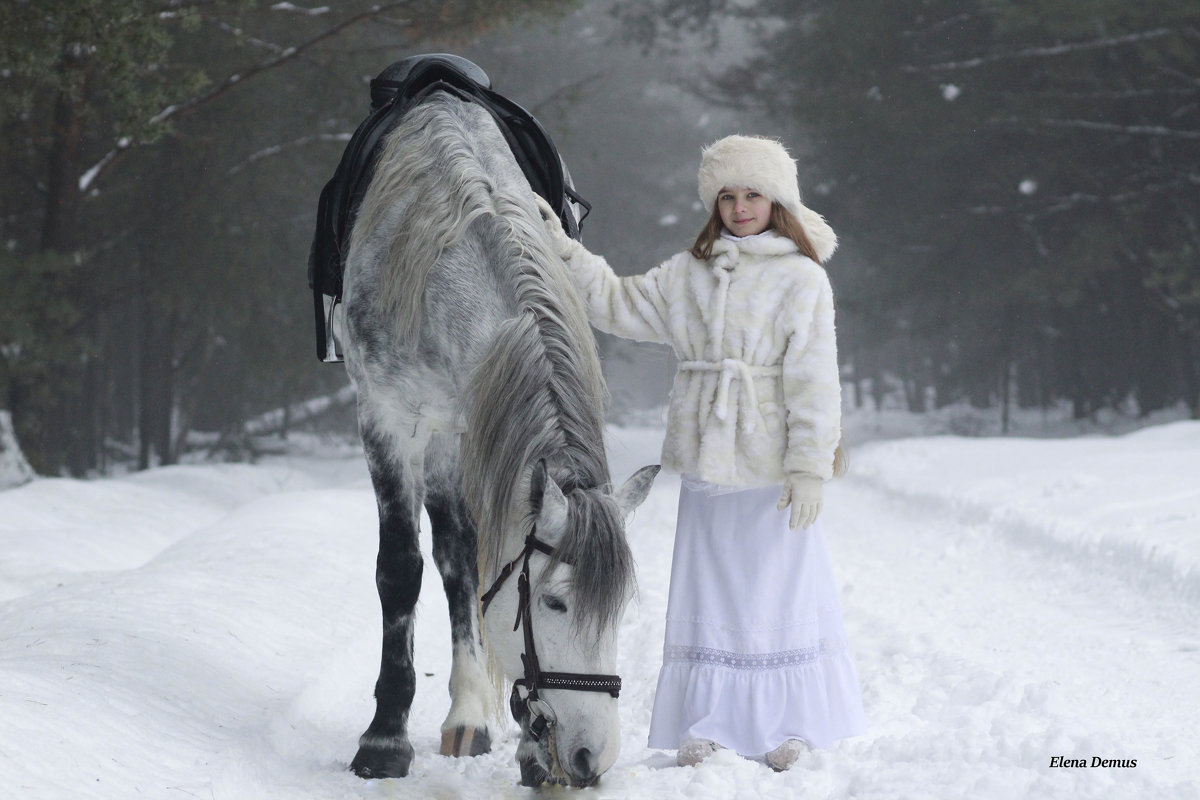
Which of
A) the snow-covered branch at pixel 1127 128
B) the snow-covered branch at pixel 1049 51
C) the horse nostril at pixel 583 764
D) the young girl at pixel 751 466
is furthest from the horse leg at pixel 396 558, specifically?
the snow-covered branch at pixel 1127 128

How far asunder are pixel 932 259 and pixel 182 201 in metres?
11.5

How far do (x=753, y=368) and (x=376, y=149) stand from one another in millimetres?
1673

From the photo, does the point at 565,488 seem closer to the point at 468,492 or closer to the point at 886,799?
the point at 468,492

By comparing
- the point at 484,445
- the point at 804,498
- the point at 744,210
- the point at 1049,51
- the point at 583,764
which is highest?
the point at 1049,51

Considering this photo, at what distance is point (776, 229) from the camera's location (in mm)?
3691

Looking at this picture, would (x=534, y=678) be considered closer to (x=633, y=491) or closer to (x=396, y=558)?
(x=633, y=491)

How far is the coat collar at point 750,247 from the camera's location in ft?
11.8

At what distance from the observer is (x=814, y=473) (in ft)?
11.1

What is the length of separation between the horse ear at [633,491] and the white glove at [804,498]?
69cm

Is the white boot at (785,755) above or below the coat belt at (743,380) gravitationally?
below

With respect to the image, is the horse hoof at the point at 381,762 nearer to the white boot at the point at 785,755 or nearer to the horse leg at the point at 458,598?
the horse leg at the point at 458,598

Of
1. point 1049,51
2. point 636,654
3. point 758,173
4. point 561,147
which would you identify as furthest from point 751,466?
point 561,147

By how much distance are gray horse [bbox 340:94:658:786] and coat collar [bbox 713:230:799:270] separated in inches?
25.7

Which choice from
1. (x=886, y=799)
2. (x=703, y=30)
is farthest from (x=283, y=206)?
(x=886, y=799)
